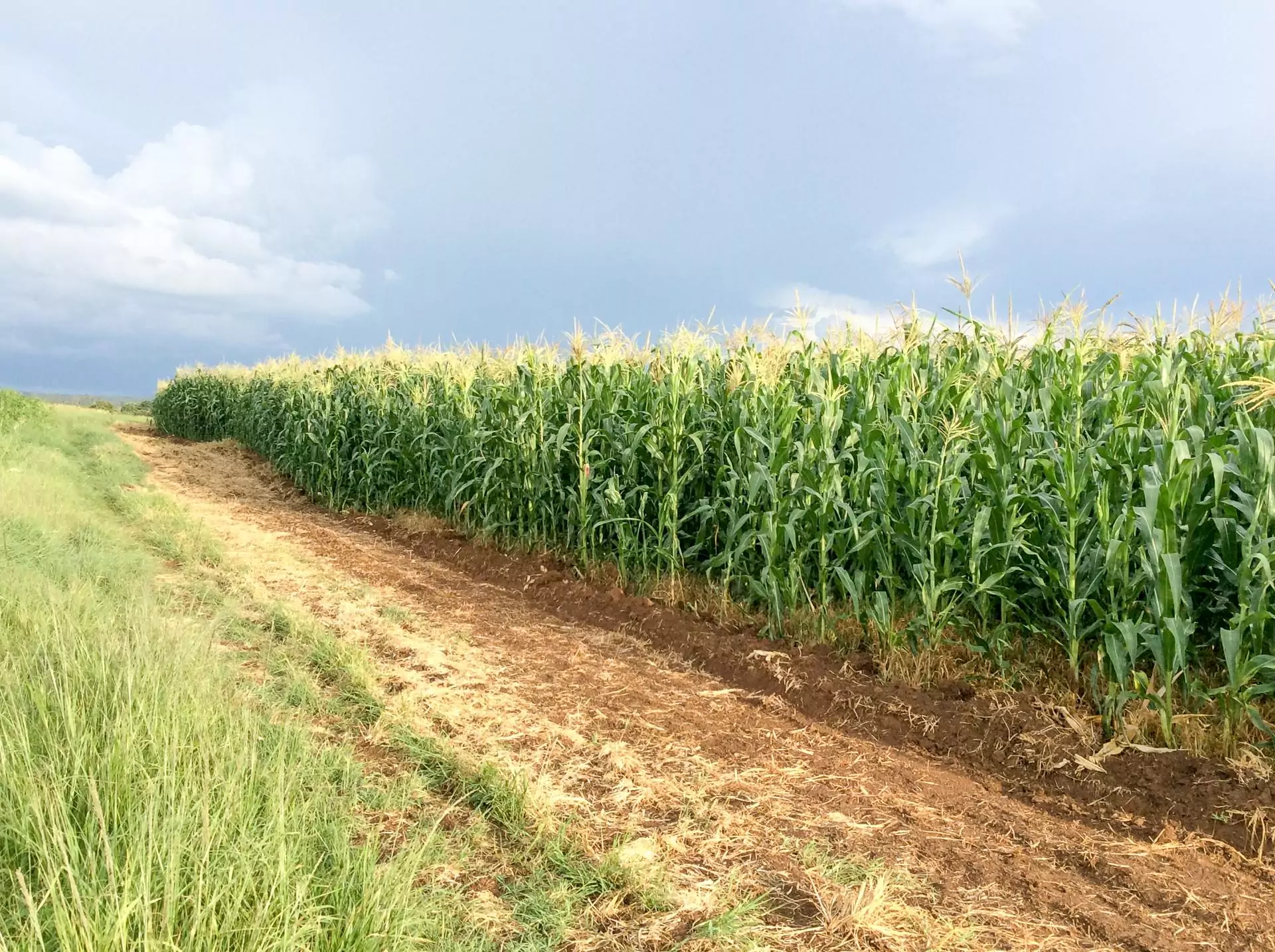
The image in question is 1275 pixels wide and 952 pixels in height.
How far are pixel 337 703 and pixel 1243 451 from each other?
16.8ft

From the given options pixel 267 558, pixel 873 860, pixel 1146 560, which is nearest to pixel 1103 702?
pixel 1146 560

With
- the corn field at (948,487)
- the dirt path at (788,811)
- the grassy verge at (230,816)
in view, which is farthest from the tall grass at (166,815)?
the corn field at (948,487)

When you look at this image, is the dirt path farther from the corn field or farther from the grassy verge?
the corn field

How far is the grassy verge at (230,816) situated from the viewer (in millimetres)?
2023

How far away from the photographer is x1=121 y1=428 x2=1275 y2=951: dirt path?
273 centimetres

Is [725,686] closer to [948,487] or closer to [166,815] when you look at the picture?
[948,487]

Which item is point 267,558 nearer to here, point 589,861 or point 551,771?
Result: point 551,771

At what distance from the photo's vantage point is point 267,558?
812 cm

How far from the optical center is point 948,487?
4.86 meters

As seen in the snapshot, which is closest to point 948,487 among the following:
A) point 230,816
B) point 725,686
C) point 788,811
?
point 725,686

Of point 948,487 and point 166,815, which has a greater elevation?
point 948,487

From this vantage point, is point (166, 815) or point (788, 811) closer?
point (166, 815)

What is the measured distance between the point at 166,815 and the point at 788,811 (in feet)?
7.94

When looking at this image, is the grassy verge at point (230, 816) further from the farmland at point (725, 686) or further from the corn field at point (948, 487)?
the corn field at point (948, 487)
